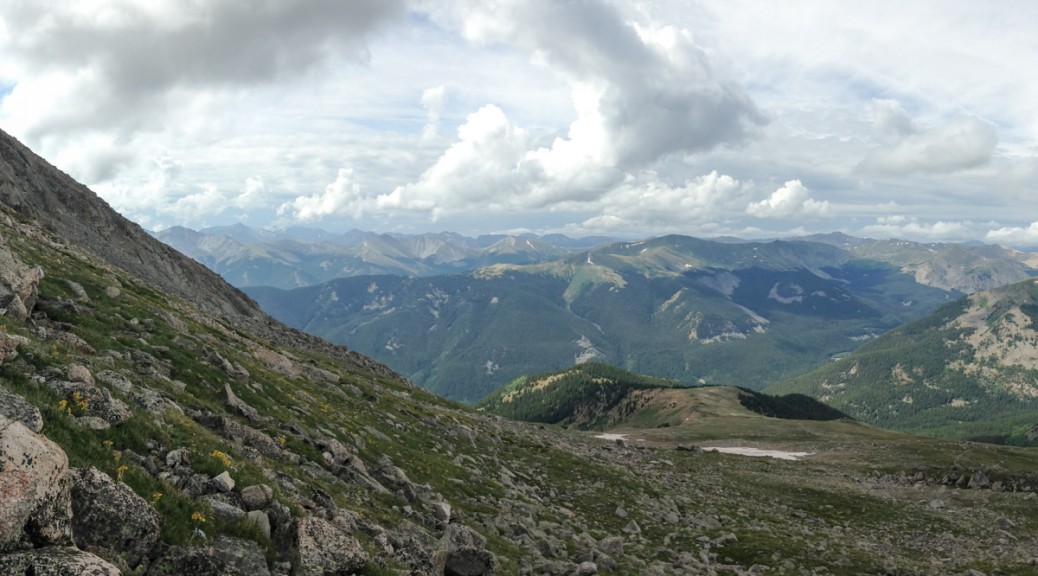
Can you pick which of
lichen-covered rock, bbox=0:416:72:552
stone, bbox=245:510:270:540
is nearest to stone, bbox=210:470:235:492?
stone, bbox=245:510:270:540

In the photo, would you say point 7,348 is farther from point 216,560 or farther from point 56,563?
point 56,563

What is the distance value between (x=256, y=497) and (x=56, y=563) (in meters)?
5.36

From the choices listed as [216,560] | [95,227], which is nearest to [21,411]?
[216,560]

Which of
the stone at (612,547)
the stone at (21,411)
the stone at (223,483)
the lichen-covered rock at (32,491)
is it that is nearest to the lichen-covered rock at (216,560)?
the lichen-covered rock at (32,491)

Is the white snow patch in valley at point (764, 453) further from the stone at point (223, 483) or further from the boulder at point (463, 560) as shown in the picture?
the stone at point (223, 483)

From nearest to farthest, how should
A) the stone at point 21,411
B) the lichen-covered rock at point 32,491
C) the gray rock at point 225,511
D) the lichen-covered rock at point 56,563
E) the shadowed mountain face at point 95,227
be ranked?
the lichen-covered rock at point 56,563
the lichen-covered rock at point 32,491
the stone at point 21,411
the gray rock at point 225,511
the shadowed mountain face at point 95,227

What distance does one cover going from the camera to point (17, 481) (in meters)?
Result: 8.09

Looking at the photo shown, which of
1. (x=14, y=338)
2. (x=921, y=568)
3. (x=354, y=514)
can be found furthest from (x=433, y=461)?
(x=921, y=568)

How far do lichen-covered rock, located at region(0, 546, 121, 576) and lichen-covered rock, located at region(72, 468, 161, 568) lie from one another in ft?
2.84

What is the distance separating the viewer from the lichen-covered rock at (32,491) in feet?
25.8

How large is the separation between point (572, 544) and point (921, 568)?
20.0 metres

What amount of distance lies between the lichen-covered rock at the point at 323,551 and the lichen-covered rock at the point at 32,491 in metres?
4.65

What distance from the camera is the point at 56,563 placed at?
771 cm

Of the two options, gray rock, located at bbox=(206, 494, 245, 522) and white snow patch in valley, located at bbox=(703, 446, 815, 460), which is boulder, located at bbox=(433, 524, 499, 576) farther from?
white snow patch in valley, located at bbox=(703, 446, 815, 460)
